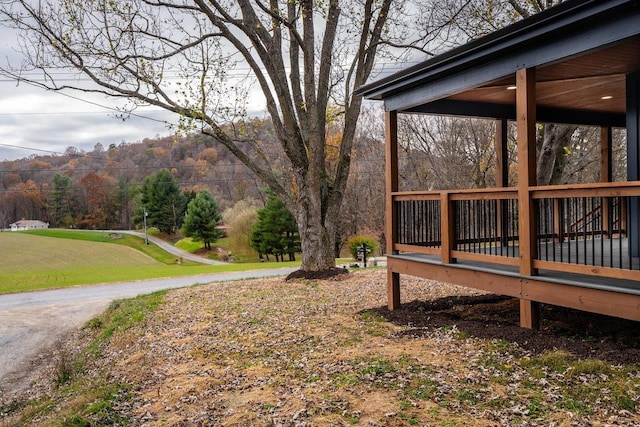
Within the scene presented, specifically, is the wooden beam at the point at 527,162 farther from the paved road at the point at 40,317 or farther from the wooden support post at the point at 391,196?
the paved road at the point at 40,317

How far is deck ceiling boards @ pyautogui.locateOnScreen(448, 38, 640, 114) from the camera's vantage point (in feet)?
17.9

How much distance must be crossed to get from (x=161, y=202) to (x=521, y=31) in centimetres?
4505

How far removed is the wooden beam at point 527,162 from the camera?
17.1 ft

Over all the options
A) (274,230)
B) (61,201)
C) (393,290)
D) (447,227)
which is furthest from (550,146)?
(61,201)

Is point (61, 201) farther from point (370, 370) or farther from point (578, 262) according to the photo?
point (578, 262)

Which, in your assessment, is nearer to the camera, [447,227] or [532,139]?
[532,139]

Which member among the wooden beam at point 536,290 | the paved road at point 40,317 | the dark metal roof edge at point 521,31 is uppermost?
the dark metal roof edge at point 521,31

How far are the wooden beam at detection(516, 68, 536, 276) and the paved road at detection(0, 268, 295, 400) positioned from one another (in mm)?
6973

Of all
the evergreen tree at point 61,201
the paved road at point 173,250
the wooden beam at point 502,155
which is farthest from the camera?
the evergreen tree at point 61,201

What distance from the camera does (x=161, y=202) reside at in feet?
A: 153

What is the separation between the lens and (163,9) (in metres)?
11.6

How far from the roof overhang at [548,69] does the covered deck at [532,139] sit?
13 millimetres

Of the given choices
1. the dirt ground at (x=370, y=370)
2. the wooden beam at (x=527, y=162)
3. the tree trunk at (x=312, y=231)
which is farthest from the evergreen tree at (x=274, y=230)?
the wooden beam at (x=527, y=162)

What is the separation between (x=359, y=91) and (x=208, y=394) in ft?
16.8
